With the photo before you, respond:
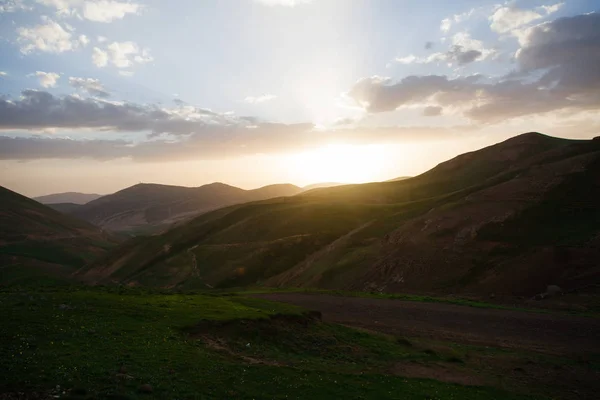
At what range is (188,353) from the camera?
22781 mm

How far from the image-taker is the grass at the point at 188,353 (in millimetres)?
17797

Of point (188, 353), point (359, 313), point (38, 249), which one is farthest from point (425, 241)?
point (38, 249)

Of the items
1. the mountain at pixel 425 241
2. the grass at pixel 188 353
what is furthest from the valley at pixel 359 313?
the mountain at pixel 425 241

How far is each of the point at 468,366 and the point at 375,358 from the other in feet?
21.2

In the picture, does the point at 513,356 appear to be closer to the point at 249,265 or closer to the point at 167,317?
the point at 167,317

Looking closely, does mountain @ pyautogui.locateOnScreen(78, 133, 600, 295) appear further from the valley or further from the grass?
the grass

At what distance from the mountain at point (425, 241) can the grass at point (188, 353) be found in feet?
108

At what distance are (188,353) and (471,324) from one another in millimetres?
29284

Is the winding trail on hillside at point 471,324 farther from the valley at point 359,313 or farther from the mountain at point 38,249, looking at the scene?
the mountain at point 38,249

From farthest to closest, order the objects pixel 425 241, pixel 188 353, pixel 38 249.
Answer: pixel 38 249 → pixel 425 241 → pixel 188 353

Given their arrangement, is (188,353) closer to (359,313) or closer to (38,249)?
(359,313)

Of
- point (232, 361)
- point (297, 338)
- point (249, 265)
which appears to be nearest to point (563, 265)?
point (297, 338)

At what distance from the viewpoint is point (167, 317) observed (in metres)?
29.0

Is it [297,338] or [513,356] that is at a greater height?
[297,338]
